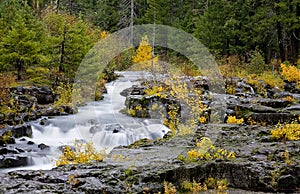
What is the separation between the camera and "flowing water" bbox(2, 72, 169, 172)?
39.0 feet

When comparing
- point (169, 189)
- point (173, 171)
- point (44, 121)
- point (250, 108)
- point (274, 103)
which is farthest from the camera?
point (44, 121)

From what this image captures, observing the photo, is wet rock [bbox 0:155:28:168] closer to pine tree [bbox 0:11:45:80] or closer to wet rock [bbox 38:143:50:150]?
wet rock [bbox 38:143:50:150]

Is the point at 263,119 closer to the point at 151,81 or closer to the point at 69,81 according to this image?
the point at 151,81

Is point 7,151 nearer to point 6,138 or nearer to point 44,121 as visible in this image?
point 6,138

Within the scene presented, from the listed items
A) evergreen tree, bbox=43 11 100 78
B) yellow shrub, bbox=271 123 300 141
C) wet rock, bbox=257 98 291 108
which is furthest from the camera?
evergreen tree, bbox=43 11 100 78

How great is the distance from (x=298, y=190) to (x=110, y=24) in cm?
3631

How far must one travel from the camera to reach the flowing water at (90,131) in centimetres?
1189

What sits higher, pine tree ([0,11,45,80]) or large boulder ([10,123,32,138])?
pine tree ([0,11,45,80])

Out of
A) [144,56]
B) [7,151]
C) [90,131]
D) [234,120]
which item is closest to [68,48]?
[90,131]

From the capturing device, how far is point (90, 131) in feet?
47.8

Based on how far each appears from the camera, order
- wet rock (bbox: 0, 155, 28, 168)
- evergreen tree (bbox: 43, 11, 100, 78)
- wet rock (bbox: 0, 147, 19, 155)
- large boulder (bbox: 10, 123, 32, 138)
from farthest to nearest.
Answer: evergreen tree (bbox: 43, 11, 100, 78) < large boulder (bbox: 10, 123, 32, 138) < wet rock (bbox: 0, 147, 19, 155) < wet rock (bbox: 0, 155, 28, 168)

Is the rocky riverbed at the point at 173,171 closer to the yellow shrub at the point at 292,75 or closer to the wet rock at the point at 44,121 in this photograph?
the wet rock at the point at 44,121

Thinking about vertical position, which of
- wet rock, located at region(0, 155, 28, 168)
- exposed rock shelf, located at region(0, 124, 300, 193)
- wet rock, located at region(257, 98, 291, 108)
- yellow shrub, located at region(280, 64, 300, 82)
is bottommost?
wet rock, located at region(0, 155, 28, 168)

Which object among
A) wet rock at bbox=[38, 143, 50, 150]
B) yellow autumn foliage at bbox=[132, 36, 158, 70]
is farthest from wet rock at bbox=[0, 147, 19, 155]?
yellow autumn foliage at bbox=[132, 36, 158, 70]
